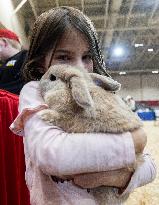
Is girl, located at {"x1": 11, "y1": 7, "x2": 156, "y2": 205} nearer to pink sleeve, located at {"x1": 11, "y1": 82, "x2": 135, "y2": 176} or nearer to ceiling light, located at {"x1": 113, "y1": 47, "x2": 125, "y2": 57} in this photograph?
pink sleeve, located at {"x1": 11, "y1": 82, "x2": 135, "y2": 176}

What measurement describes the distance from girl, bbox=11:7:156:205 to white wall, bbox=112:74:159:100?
2069 cm

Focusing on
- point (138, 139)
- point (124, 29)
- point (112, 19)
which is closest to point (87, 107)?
point (138, 139)

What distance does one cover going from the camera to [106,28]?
37.9 feet

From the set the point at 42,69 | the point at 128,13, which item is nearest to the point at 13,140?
the point at 42,69

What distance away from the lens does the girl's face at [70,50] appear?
904mm

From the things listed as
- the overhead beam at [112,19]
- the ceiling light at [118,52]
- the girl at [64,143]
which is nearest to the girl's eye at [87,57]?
the girl at [64,143]

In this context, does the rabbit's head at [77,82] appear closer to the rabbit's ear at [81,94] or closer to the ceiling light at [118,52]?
the rabbit's ear at [81,94]

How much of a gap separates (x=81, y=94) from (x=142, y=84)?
21.4 meters

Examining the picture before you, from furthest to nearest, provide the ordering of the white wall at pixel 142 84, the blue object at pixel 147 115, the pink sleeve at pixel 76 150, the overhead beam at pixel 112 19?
1. the white wall at pixel 142 84
2. the blue object at pixel 147 115
3. the overhead beam at pixel 112 19
4. the pink sleeve at pixel 76 150

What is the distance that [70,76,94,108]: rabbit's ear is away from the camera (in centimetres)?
68

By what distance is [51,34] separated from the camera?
0.91 metres

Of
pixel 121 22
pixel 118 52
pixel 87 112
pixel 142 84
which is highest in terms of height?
pixel 121 22

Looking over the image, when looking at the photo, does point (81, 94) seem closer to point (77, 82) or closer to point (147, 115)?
point (77, 82)

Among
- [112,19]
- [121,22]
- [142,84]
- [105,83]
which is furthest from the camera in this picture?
[142,84]
